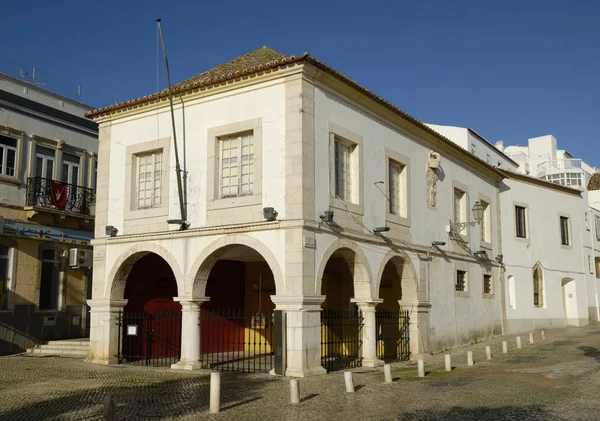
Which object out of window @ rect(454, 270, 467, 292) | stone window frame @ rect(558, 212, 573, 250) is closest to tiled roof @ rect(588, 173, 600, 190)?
stone window frame @ rect(558, 212, 573, 250)

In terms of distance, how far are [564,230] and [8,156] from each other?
24.0 m

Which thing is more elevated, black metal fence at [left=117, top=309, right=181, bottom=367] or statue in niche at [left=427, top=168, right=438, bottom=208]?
→ statue in niche at [left=427, top=168, right=438, bottom=208]

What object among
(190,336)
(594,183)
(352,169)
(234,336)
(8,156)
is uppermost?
(594,183)

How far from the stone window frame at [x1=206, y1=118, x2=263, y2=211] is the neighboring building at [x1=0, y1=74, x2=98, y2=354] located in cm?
696

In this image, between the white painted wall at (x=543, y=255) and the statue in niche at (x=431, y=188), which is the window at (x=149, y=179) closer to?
the statue in niche at (x=431, y=188)

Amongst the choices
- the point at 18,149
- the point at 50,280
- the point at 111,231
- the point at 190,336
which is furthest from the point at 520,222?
the point at 18,149

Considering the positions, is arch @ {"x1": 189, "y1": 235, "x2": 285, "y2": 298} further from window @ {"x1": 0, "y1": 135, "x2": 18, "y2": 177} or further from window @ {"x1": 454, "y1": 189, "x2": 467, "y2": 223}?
window @ {"x1": 454, "y1": 189, "x2": 467, "y2": 223}

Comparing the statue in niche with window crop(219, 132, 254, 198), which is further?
the statue in niche

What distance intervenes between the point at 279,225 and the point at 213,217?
2.09 m

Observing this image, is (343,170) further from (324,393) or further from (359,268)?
(324,393)

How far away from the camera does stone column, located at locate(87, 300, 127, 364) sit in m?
16.3

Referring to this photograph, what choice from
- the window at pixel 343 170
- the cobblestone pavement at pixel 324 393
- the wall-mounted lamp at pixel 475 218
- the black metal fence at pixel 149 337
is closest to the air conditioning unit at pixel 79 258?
the black metal fence at pixel 149 337

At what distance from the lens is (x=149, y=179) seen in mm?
16953

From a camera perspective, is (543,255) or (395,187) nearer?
(395,187)
